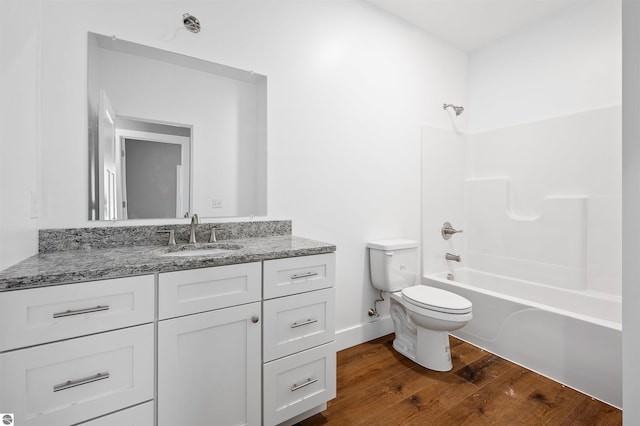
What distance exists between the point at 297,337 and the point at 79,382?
818mm

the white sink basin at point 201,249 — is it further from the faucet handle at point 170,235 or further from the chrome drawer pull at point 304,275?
the chrome drawer pull at point 304,275

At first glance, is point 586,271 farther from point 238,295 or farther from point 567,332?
point 238,295

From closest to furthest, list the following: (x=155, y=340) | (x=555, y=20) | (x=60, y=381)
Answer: (x=60, y=381) < (x=155, y=340) < (x=555, y=20)

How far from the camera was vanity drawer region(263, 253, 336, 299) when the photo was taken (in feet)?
4.44

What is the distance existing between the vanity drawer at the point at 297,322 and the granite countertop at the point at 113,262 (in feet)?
0.72

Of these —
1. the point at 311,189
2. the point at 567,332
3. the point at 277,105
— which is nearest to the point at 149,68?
the point at 277,105

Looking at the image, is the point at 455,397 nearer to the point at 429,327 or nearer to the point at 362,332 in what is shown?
the point at 429,327

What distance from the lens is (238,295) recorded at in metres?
1.27

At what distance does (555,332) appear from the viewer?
6.13 feet

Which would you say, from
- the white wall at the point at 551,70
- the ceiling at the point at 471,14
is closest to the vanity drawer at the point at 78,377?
the ceiling at the point at 471,14

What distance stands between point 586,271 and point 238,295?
255 centimetres

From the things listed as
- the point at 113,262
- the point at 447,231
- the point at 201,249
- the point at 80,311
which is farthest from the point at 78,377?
the point at 447,231

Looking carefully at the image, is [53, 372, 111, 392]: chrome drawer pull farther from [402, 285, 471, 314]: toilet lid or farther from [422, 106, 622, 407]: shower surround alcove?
[422, 106, 622, 407]: shower surround alcove

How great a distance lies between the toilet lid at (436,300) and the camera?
6.14 feet
